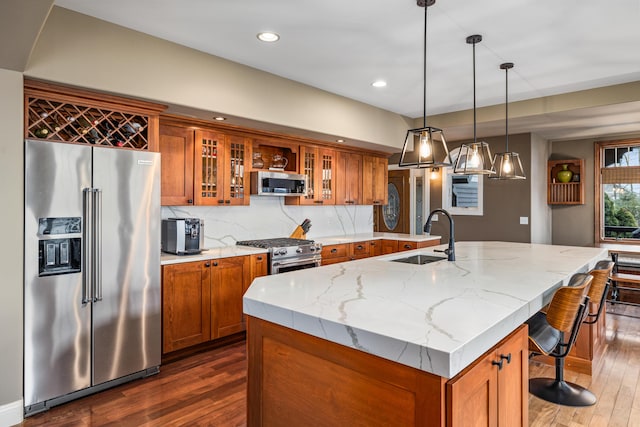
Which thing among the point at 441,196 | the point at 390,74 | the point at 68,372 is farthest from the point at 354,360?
the point at 441,196

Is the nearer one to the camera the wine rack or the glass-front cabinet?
the wine rack

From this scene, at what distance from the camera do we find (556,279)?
226cm

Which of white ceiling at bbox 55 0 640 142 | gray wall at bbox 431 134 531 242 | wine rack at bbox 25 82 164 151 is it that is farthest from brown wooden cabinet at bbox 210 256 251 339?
gray wall at bbox 431 134 531 242

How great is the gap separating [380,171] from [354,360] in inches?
192

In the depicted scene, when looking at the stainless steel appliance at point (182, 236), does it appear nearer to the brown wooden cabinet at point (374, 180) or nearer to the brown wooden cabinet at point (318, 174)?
the brown wooden cabinet at point (318, 174)

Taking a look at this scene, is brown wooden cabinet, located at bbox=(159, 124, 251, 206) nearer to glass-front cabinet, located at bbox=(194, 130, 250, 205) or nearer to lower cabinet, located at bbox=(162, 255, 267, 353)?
glass-front cabinet, located at bbox=(194, 130, 250, 205)

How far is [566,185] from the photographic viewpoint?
251 inches

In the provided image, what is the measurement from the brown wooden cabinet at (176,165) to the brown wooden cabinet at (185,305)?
67 cm

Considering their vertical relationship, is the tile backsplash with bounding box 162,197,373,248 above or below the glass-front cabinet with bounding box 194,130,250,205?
below

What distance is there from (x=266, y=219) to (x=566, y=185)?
4.95 m

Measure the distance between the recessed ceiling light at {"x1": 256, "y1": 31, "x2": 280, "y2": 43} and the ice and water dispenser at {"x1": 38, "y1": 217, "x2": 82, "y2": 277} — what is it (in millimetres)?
1842

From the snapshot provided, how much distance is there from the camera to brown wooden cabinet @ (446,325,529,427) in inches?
48.5

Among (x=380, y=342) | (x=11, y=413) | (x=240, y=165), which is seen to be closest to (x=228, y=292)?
(x=240, y=165)

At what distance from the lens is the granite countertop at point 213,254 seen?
10.8 feet
